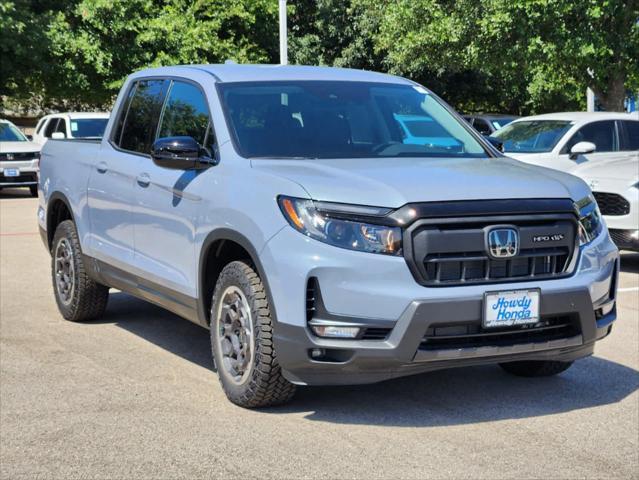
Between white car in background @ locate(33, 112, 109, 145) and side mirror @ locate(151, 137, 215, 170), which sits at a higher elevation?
side mirror @ locate(151, 137, 215, 170)

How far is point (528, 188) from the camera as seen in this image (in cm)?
555

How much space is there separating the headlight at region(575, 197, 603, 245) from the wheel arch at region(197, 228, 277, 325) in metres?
1.75

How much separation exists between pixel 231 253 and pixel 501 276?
5.12ft

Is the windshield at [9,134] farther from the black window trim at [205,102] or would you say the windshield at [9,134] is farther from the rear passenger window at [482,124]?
the black window trim at [205,102]

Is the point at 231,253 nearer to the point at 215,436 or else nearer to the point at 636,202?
the point at 215,436

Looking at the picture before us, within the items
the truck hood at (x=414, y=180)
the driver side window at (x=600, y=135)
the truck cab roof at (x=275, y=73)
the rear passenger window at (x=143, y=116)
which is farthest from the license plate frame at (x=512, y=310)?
the driver side window at (x=600, y=135)

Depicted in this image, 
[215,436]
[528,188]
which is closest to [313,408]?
[215,436]

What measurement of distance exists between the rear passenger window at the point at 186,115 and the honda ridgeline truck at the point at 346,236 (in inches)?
0.7

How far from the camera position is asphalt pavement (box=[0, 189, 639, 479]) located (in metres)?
4.86

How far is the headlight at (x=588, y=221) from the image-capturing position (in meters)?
5.70

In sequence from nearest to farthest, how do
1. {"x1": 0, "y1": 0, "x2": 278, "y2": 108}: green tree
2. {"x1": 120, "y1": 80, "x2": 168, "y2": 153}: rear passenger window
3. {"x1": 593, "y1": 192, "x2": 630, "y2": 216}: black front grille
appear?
1. {"x1": 120, "y1": 80, "x2": 168, "y2": 153}: rear passenger window
2. {"x1": 593, "y1": 192, "x2": 630, "y2": 216}: black front grille
3. {"x1": 0, "y1": 0, "x2": 278, "y2": 108}: green tree

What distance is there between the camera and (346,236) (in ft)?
17.0

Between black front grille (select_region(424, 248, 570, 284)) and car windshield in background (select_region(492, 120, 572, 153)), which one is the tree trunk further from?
black front grille (select_region(424, 248, 570, 284))

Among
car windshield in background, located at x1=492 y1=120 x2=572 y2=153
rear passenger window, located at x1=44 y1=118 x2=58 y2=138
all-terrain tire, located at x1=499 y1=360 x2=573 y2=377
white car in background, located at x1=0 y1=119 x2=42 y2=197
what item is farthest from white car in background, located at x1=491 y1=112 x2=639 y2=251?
rear passenger window, located at x1=44 y1=118 x2=58 y2=138
